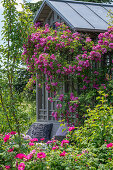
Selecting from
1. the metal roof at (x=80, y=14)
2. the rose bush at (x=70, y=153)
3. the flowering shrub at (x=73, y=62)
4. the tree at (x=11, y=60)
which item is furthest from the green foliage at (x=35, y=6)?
the rose bush at (x=70, y=153)

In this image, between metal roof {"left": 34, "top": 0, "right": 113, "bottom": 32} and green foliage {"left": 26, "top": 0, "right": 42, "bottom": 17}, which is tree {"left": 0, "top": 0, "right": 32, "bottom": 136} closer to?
metal roof {"left": 34, "top": 0, "right": 113, "bottom": 32}

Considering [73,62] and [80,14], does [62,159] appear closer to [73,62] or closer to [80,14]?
[73,62]

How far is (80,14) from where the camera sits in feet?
34.9

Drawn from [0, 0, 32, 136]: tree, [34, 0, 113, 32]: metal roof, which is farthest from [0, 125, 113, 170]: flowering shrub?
[34, 0, 113, 32]: metal roof

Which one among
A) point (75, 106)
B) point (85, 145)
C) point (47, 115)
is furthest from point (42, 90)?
point (85, 145)

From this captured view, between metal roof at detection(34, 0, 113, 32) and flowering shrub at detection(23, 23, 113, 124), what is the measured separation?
0.33 m

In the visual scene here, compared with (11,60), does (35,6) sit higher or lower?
higher

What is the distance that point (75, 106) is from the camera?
9.29 m

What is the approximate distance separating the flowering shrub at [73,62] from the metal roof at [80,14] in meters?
0.33

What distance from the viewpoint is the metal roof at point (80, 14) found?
31.8 ft

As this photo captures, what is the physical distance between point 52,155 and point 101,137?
1.04m

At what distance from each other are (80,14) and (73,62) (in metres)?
2.33

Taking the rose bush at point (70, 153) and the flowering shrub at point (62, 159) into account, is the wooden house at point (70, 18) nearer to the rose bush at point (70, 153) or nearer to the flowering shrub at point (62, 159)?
the rose bush at point (70, 153)

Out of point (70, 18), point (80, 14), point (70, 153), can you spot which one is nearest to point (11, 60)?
point (70, 153)
